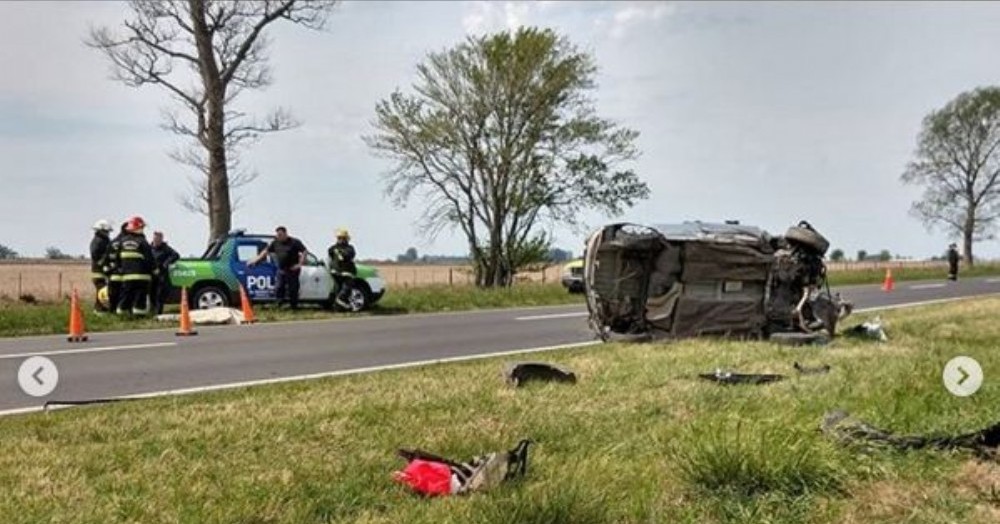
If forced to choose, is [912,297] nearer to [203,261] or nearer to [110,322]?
[203,261]

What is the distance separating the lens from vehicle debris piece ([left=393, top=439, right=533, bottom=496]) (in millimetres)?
4672

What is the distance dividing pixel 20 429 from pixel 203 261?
12468 mm

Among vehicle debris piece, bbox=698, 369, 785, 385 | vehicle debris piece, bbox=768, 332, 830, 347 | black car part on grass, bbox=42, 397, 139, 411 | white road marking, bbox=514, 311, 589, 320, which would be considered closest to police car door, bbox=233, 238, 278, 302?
white road marking, bbox=514, 311, 589, 320

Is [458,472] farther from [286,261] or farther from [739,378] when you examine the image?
[286,261]

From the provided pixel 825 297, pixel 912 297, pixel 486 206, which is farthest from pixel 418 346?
pixel 486 206

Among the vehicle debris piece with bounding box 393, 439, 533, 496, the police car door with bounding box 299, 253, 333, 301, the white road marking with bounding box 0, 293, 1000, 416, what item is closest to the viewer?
the vehicle debris piece with bounding box 393, 439, 533, 496

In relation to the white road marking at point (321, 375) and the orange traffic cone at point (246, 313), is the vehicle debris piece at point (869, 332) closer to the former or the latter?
the white road marking at point (321, 375)

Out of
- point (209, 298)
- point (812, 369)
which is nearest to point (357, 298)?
point (209, 298)

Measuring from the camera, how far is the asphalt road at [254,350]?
9.72 meters

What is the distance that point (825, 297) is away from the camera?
41.2ft

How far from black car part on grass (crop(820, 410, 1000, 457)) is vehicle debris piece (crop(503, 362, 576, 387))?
127 inches

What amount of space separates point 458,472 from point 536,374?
369cm

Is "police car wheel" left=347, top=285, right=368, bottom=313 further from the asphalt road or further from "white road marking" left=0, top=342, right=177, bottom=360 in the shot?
"white road marking" left=0, top=342, right=177, bottom=360

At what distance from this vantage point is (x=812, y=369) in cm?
909
